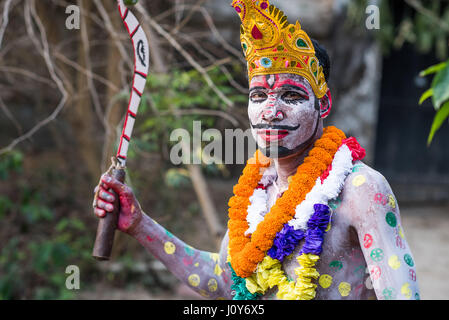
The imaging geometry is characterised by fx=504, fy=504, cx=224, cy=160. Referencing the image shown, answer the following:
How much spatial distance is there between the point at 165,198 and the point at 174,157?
1.75 m

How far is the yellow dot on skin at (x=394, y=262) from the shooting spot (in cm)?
173

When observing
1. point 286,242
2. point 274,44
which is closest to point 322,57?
point 274,44

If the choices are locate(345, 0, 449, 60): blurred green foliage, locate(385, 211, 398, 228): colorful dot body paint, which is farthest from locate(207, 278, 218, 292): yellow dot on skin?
locate(345, 0, 449, 60): blurred green foliage

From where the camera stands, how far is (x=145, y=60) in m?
2.26

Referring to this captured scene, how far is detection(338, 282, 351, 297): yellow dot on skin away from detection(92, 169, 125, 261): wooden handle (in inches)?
36.6

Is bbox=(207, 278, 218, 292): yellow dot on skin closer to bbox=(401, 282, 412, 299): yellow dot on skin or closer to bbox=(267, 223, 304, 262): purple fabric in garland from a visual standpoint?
bbox=(267, 223, 304, 262): purple fabric in garland

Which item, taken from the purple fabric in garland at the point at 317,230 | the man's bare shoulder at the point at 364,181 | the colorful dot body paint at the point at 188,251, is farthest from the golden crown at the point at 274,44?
the colorful dot body paint at the point at 188,251

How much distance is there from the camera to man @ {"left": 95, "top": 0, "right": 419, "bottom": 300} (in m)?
1.83

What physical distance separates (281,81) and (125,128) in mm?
691

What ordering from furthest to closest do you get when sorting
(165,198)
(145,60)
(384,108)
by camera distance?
(384,108), (165,198), (145,60)

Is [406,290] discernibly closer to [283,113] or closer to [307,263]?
[307,263]

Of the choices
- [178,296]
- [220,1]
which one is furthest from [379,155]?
[178,296]
